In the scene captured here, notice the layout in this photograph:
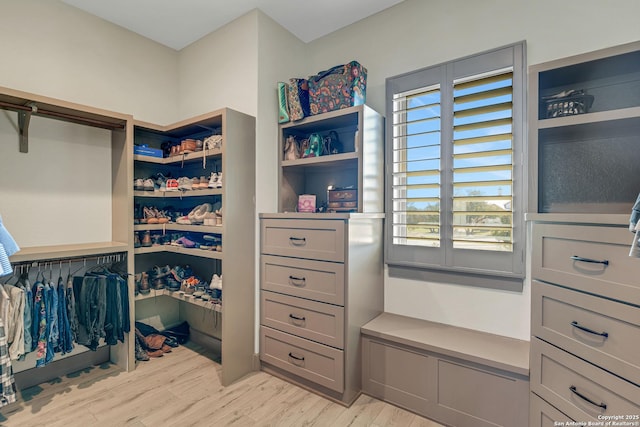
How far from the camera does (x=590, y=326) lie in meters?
1.22

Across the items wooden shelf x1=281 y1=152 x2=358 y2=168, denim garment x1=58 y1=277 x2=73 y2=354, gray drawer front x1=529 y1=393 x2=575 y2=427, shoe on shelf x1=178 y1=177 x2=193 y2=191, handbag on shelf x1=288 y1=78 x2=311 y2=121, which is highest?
handbag on shelf x1=288 y1=78 x2=311 y2=121

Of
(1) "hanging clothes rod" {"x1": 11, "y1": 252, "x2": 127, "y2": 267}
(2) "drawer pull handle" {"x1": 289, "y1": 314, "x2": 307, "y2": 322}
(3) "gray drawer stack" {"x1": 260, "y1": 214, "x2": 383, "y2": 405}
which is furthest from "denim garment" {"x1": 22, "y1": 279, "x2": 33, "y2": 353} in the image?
(2) "drawer pull handle" {"x1": 289, "y1": 314, "x2": 307, "y2": 322}

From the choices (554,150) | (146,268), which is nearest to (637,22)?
(554,150)

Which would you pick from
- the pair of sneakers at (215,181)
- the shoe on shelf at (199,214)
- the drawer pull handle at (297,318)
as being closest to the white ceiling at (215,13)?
the pair of sneakers at (215,181)

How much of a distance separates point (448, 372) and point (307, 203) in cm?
150

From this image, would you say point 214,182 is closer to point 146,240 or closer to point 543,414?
point 146,240

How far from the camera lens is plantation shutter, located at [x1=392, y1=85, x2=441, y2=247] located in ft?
6.98

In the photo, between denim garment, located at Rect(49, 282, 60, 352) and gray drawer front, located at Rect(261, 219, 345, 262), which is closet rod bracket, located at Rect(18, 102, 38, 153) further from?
gray drawer front, located at Rect(261, 219, 345, 262)

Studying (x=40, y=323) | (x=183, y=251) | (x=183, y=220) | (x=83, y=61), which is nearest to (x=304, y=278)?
(x=183, y=251)

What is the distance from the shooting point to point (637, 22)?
157 cm

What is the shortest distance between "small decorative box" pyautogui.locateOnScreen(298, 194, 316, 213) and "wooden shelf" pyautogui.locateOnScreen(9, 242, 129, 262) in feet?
4.58

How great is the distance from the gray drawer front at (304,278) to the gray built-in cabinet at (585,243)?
1073 millimetres

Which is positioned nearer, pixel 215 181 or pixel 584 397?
pixel 584 397

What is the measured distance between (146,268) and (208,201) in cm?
87
